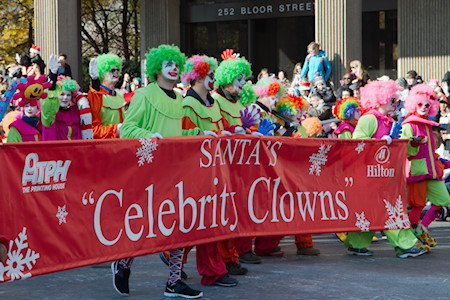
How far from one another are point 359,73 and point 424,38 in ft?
A: 14.3

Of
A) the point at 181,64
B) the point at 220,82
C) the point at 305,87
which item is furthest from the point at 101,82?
the point at 305,87

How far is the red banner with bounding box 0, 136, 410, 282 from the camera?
5.57 meters

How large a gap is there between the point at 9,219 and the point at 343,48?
1196 centimetres

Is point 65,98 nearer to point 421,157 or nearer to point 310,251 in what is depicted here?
point 310,251

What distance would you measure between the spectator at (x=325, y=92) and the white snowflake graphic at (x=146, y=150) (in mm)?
8592

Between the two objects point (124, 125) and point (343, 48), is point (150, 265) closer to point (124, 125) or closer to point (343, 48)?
point (124, 125)

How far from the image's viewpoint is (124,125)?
688cm

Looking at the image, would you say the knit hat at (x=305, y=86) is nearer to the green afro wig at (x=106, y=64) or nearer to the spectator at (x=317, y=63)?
the spectator at (x=317, y=63)

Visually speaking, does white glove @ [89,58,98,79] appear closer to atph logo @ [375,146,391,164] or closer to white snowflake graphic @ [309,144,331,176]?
white snowflake graphic @ [309,144,331,176]

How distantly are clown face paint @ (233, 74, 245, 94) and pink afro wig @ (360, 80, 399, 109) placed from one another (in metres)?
1.42

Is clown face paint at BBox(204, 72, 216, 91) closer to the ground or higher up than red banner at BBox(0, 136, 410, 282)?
higher up

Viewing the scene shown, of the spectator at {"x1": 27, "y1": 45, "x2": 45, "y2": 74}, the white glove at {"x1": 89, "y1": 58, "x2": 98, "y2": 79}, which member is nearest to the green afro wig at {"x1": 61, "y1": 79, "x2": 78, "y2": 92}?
the white glove at {"x1": 89, "y1": 58, "x2": 98, "y2": 79}

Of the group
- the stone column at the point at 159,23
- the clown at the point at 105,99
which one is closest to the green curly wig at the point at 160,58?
the clown at the point at 105,99

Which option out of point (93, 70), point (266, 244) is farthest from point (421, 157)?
point (93, 70)
